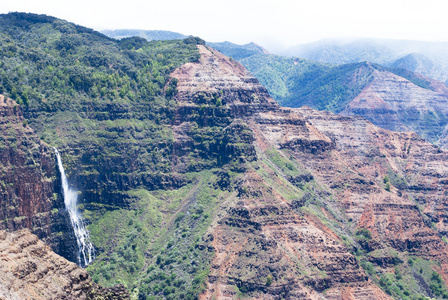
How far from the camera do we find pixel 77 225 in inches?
6762

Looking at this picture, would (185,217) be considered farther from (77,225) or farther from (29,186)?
(29,186)

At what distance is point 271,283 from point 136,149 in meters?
55.5

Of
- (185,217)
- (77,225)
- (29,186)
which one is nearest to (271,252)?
(185,217)

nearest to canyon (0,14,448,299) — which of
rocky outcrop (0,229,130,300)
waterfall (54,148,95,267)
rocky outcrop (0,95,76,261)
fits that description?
rocky outcrop (0,95,76,261)

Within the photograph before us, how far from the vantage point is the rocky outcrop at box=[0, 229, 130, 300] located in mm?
57938

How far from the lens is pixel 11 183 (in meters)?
158

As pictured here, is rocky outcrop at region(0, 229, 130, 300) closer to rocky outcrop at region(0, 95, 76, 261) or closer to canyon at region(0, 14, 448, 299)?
canyon at region(0, 14, 448, 299)

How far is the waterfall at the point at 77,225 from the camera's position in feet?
552

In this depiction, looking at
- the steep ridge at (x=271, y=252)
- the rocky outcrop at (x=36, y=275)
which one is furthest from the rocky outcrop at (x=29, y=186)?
the rocky outcrop at (x=36, y=275)

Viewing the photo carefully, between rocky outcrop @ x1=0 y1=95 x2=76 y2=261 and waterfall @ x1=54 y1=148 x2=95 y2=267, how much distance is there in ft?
5.53

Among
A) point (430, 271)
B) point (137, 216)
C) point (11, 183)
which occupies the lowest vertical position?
point (430, 271)

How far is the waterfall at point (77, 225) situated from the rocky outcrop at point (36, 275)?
10192 centimetres

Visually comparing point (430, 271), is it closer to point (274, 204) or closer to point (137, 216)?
point (274, 204)

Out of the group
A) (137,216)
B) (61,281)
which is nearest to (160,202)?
(137,216)
